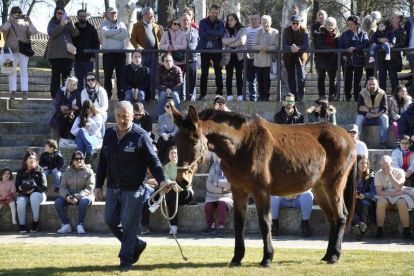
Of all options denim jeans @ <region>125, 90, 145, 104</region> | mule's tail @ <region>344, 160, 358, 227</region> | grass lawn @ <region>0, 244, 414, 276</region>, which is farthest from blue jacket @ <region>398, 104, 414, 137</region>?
denim jeans @ <region>125, 90, 145, 104</region>

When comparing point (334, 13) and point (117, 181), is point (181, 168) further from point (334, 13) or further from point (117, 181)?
point (334, 13)

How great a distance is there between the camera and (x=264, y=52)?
1756cm

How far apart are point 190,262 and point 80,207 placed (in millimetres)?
4550

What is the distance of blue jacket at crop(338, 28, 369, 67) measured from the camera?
57.0ft

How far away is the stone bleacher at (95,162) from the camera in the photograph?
14.3 meters

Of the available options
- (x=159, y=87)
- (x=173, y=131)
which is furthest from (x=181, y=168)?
(x=159, y=87)

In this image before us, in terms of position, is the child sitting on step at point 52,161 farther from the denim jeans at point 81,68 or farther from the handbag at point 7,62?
the handbag at point 7,62

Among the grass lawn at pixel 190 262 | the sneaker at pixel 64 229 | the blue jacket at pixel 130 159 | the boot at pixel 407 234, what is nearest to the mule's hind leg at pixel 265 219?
the grass lawn at pixel 190 262

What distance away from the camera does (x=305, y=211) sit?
14.0m

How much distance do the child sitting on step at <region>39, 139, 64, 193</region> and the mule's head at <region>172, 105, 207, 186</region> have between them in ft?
22.1

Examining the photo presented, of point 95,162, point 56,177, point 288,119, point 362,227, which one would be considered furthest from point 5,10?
point 362,227

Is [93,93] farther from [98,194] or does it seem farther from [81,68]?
[98,194]

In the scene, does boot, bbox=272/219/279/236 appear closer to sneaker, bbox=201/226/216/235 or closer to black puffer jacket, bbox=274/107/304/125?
sneaker, bbox=201/226/216/235

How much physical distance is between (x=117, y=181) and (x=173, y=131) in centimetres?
Result: 633
